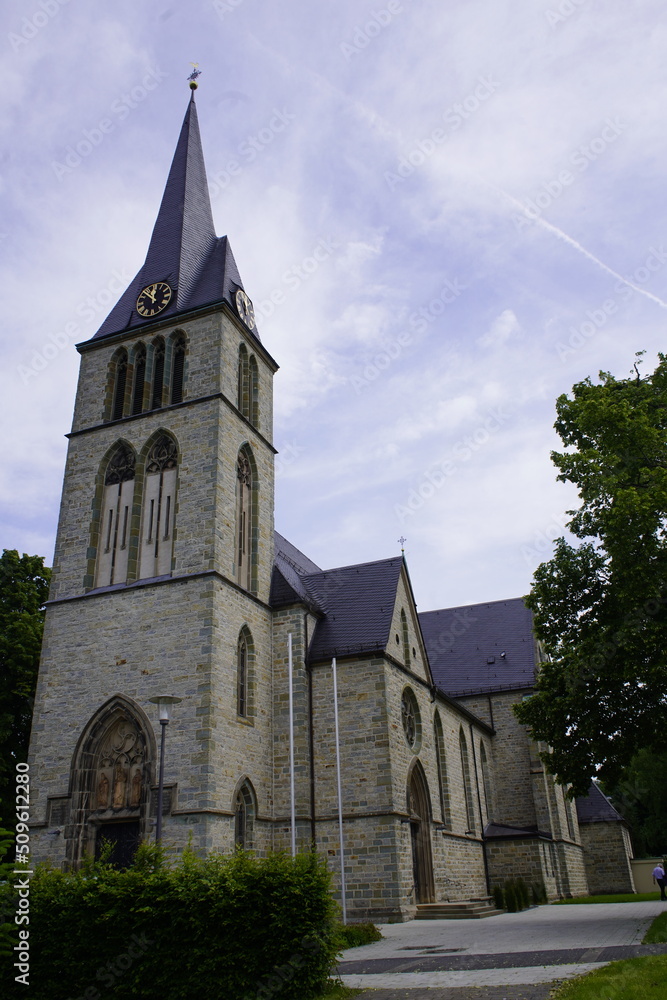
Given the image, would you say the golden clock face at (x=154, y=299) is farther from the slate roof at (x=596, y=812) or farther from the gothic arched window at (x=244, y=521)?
the slate roof at (x=596, y=812)

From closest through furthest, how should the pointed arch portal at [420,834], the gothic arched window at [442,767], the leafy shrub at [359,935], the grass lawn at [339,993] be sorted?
1. the grass lawn at [339,993]
2. the leafy shrub at [359,935]
3. the pointed arch portal at [420,834]
4. the gothic arched window at [442,767]

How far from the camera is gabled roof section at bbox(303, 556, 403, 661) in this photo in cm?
2142

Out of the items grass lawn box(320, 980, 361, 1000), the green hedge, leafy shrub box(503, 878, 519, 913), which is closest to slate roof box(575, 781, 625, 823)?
leafy shrub box(503, 878, 519, 913)

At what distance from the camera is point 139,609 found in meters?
19.4

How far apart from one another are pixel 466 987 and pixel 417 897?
1352 cm

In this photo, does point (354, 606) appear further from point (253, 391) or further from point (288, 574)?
point (253, 391)

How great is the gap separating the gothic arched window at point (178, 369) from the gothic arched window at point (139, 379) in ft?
3.19

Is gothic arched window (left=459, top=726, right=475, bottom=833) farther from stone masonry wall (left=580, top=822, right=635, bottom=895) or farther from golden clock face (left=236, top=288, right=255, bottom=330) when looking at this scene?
golden clock face (left=236, top=288, right=255, bottom=330)

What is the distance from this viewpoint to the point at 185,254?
2545cm

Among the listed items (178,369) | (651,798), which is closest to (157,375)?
(178,369)

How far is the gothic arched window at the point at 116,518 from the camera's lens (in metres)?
20.7

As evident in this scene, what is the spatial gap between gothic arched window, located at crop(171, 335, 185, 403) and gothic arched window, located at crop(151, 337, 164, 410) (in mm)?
342

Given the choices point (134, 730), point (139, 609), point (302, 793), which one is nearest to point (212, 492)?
point (139, 609)

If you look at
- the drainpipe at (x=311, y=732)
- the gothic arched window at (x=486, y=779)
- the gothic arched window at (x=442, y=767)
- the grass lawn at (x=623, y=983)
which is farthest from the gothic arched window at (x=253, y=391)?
the grass lawn at (x=623, y=983)
